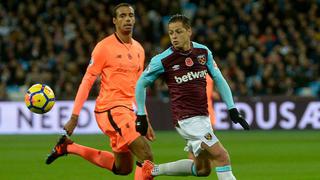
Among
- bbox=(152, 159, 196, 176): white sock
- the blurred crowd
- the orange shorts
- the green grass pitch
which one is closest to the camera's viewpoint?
bbox=(152, 159, 196, 176): white sock

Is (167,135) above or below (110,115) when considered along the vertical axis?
below

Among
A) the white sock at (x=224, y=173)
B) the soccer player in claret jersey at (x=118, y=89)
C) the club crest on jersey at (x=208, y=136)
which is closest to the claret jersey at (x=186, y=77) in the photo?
the club crest on jersey at (x=208, y=136)

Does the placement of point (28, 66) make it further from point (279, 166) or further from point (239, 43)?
point (279, 166)

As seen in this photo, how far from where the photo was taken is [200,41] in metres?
20.7

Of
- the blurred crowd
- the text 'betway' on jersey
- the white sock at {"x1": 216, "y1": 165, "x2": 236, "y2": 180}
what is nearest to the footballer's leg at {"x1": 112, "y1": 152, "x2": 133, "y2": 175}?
the text 'betway' on jersey

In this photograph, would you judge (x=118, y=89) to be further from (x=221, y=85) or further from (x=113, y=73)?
(x=221, y=85)

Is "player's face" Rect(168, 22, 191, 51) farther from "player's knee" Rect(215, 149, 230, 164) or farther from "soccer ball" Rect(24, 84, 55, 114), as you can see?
"soccer ball" Rect(24, 84, 55, 114)

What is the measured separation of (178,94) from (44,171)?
4210mm

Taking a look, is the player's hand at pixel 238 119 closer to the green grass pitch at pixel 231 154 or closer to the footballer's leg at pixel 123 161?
the footballer's leg at pixel 123 161

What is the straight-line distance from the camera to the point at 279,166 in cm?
1155

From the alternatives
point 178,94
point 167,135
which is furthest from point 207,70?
point 167,135

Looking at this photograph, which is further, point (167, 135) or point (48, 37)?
point (48, 37)

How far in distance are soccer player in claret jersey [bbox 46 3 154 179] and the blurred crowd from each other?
1071cm

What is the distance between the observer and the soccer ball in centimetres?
862
